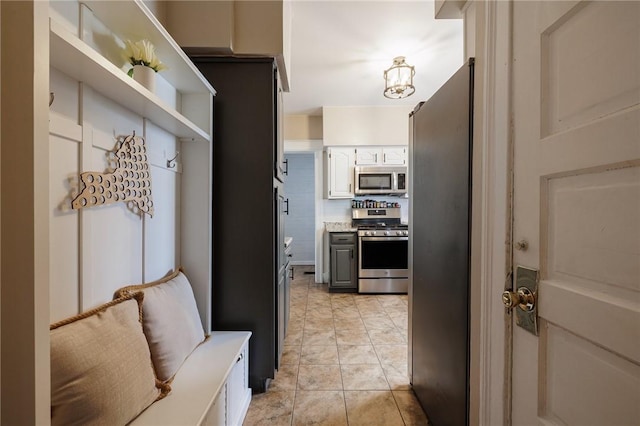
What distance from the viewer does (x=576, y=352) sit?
2.12ft

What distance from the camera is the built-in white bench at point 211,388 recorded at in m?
1.03

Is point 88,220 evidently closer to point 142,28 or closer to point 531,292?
point 142,28

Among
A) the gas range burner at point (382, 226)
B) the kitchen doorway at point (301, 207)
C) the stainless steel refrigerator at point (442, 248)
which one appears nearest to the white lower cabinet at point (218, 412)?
the stainless steel refrigerator at point (442, 248)

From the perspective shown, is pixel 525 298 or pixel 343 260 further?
pixel 343 260

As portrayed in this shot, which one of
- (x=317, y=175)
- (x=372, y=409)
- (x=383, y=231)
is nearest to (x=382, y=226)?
(x=383, y=231)

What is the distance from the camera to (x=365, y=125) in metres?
4.21

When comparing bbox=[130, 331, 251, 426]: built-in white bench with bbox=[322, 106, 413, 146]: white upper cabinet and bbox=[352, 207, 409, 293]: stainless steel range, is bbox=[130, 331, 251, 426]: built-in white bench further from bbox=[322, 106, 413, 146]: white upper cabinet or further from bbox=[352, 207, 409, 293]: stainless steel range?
bbox=[322, 106, 413, 146]: white upper cabinet

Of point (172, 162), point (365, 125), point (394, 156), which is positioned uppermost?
point (365, 125)

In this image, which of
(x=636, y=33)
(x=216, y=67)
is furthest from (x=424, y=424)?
(x=216, y=67)

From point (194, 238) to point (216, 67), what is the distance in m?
1.10

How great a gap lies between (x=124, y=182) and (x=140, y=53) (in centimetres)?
54

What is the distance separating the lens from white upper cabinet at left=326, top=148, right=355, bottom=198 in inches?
170

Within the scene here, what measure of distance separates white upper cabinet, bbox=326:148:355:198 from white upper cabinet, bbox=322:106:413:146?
0.16 meters

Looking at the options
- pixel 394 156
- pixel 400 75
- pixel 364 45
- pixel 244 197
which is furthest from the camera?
pixel 394 156
